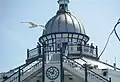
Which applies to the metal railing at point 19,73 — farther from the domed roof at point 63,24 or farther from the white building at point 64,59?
the domed roof at point 63,24

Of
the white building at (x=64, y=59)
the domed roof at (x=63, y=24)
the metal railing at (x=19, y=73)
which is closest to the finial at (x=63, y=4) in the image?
the white building at (x=64, y=59)

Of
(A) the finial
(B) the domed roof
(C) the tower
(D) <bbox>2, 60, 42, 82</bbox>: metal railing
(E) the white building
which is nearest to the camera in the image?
(E) the white building

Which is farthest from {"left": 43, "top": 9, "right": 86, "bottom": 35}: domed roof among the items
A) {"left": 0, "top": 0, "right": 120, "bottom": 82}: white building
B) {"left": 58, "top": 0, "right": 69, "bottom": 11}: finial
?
{"left": 58, "top": 0, "right": 69, "bottom": 11}: finial

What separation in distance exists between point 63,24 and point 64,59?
10185mm

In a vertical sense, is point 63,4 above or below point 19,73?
above

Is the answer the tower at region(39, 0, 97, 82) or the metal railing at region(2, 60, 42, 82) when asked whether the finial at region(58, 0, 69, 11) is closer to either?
the tower at region(39, 0, 97, 82)

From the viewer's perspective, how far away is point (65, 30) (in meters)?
41.1

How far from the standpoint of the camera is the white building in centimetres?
3058

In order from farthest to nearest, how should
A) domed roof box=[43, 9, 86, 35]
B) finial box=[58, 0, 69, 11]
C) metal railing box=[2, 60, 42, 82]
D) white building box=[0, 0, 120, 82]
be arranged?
finial box=[58, 0, 69, 11] → domed roof box=[43, 9, 86, 35] → metal railing box=[2, 60, 42, 82] → white building box=[0, 0, 120, 82]

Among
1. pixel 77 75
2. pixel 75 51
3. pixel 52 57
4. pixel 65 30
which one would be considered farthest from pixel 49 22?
pixel 77 75

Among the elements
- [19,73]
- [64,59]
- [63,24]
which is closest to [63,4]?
[63,24]

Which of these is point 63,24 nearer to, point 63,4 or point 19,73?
point 63,4

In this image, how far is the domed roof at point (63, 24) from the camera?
4138cm

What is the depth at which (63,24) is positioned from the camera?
137 feet
